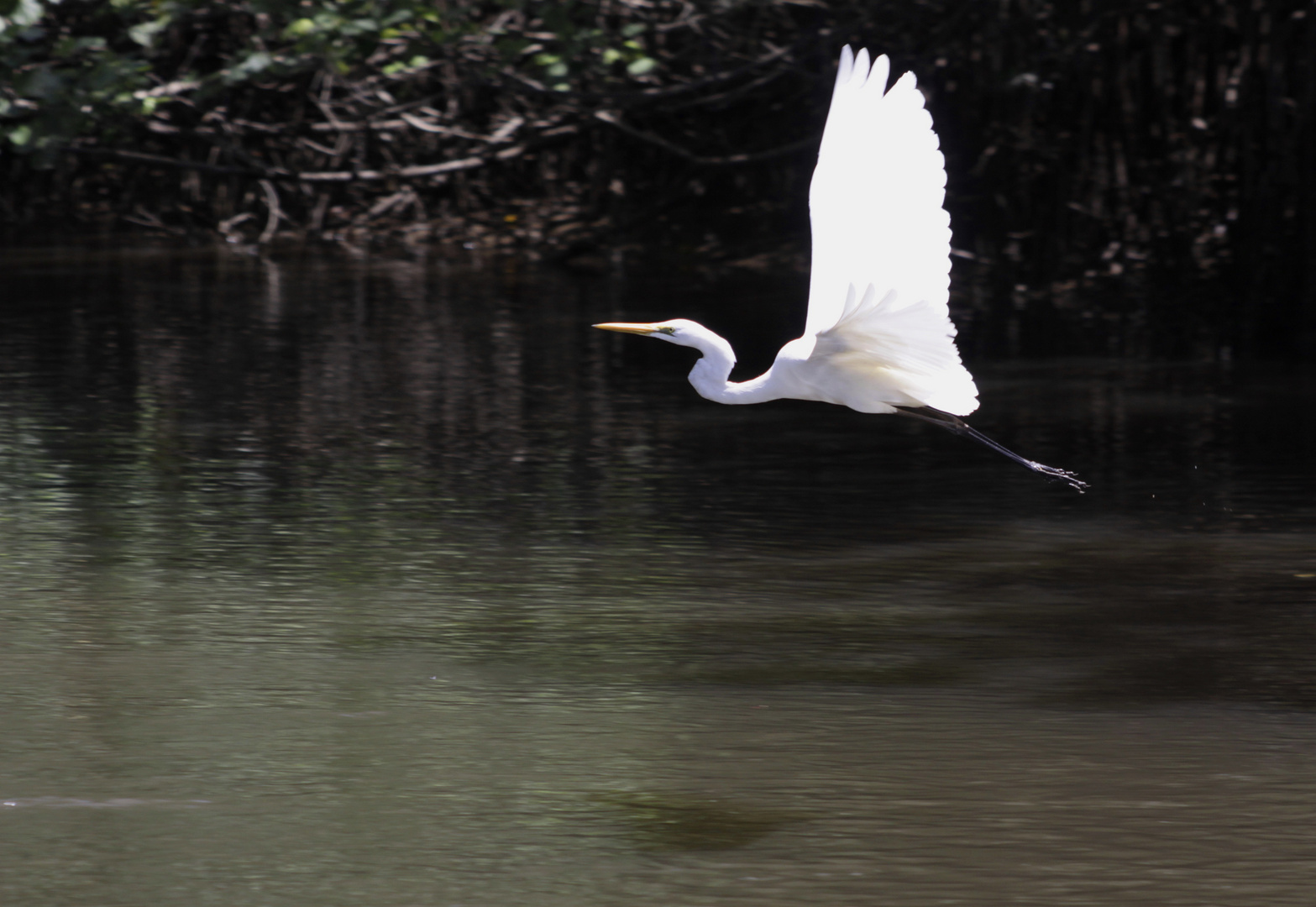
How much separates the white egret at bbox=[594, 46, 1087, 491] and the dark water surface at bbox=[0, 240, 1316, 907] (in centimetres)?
73

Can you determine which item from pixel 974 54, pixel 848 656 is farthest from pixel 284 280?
pixel 848 656

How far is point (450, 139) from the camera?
62.1 feet

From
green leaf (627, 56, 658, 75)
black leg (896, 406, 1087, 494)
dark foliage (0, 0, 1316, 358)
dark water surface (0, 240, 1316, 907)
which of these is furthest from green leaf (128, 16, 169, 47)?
black leg (896, 406, 1087, 494)

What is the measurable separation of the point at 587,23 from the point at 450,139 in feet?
12.7

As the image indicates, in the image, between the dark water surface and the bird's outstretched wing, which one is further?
the bird's outstretched wing

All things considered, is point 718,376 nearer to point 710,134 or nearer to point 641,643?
point 641,643

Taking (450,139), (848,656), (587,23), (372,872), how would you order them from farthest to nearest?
(450,139) → (587,23) → (848,656) → (372,872)

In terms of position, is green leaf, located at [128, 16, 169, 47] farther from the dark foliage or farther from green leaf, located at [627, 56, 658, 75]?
green leaf, located at [627, 56, 658, 75]

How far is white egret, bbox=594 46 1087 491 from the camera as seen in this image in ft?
18.7

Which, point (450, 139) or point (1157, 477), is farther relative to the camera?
point (450, 139)

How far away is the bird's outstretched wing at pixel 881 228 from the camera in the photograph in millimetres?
5688

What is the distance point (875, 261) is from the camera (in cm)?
578

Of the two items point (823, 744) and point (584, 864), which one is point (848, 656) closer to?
point (823, 744)

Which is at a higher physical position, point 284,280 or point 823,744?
point 284,280
